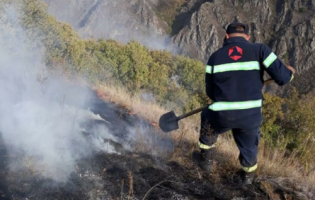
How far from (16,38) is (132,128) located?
4.85 meters

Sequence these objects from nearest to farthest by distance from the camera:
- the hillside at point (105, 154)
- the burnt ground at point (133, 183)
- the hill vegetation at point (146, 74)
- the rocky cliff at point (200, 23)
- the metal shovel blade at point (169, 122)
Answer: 1. the burnt ground at point (133, 183)
2. the hillside at point (105, 154)
3. the metal shovel blade at point (169, 122)
4. the hill vegetation at point (146, 74)
5. the rocky cliff at point (200, 23)

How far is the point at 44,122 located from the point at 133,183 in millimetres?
1775

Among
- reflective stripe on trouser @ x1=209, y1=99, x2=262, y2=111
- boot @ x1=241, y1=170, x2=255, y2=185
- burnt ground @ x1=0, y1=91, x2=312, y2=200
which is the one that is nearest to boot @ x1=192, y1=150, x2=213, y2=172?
burnt ground @ x1=0, y1=91, x2=312, y2=200

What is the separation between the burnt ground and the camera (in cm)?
276

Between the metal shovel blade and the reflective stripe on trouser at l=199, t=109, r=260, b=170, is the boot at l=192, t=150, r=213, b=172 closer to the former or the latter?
the reflective stripe on trouser at l=199, t=109, r=260, b=170

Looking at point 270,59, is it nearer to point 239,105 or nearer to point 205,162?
point 239,105

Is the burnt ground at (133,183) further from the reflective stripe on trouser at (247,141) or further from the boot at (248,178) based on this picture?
the reflective stripe on trouser at (247,141)

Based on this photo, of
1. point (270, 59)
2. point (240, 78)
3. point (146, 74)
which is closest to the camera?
point (270, 59)

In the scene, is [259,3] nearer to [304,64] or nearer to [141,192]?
[304,64]

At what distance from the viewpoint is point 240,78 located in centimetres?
293

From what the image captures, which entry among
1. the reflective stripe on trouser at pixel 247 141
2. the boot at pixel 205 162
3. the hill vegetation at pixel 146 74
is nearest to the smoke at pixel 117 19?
the hill vegetation at pixel 146 74

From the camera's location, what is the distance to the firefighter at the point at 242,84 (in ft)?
9.36

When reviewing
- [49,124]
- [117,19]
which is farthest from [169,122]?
[117,19]

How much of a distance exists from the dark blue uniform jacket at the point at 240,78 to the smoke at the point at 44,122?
1537 millimetres
